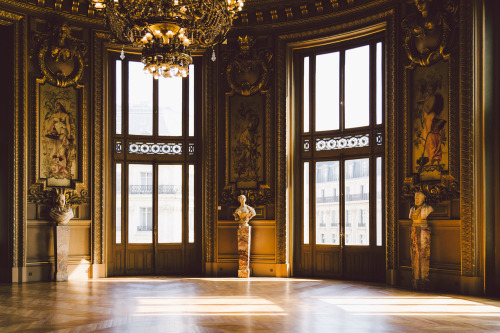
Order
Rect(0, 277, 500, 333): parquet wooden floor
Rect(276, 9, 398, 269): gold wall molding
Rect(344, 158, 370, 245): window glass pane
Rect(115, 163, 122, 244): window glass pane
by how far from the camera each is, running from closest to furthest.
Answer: Rect(0, 277, 500, 333): parquet wooden floor, Rect(276, 9, 398, 269): gold wall molding, Rect(344, 158, 370, 245): window glass pane, Rect(115, 163, 122, 244): window glass pane

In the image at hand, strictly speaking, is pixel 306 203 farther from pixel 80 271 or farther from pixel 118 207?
pixel 80 271

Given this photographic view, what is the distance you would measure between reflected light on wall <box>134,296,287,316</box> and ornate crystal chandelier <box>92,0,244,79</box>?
3.14 metres

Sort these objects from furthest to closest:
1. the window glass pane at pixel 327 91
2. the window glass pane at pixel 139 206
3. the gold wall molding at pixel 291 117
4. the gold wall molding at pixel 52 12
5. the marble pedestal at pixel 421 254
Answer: the window glass pane at pixel 139 206
the window glass pane at pixel 327 91
the gold wall molding at pixel 52 12
the gold wall molding at pixel 291 117
the marble pedestal at pixel 421 254

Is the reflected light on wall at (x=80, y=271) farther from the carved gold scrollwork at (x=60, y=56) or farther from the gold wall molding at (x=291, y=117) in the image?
the gold wall molding at (x=291, y=117)

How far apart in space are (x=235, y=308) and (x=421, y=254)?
363 cm

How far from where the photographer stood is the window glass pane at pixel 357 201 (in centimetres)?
1145

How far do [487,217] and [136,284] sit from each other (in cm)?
631

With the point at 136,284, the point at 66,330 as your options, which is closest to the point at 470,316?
the point at 66,330

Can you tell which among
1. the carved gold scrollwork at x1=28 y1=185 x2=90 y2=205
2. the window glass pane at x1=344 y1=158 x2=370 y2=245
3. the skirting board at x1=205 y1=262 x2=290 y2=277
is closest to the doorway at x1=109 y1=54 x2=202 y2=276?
the skirting board at x1=205 y1=262 x2=290 y2=277

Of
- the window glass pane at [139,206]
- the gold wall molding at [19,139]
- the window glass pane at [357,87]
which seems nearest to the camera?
the gold wall molding at [19,139]

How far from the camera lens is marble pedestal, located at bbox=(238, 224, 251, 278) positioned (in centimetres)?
1181

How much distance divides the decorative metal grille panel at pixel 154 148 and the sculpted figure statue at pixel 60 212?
1.93 meters

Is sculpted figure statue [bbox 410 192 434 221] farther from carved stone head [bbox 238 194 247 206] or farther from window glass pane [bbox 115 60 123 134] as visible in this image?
window glass pane [bbox 115 60 123 134]

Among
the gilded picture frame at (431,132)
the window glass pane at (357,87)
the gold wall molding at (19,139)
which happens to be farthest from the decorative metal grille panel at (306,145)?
the gold wall molding at (19,139)
